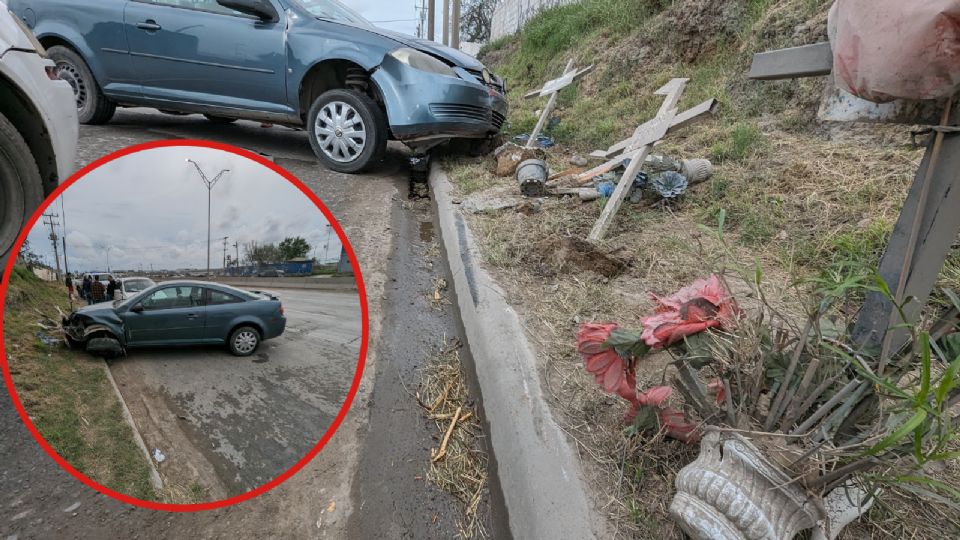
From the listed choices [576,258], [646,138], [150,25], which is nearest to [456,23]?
[150,25]

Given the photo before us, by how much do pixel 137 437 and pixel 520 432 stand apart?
120cm

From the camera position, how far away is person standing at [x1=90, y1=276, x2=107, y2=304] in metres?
0.92

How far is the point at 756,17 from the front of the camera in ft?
21.3

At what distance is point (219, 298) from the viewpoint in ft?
3.08

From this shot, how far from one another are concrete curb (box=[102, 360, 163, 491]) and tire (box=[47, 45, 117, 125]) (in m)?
5.59

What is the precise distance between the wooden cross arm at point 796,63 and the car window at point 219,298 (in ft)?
5.09

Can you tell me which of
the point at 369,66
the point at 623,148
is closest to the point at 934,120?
the point at 623,148

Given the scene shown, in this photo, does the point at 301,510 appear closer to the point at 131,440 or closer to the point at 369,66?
the point at 131,440

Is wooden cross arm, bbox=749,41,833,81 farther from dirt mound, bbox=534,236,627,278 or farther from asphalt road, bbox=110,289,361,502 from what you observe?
dirt mound, bbox=534,236,627,278

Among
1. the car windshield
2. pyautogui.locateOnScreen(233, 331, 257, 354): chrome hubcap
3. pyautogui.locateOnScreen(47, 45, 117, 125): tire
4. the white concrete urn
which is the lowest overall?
the white concrete urn

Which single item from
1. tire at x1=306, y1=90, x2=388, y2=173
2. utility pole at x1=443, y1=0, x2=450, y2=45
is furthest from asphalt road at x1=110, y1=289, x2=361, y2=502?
utility pole at x1=443, y1=0, x2=450, y2=45

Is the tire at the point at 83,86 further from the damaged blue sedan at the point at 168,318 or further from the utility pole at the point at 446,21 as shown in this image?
the utility pole at the point at 446,21

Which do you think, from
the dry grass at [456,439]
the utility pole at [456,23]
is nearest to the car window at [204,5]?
the dry grass at [456,439]

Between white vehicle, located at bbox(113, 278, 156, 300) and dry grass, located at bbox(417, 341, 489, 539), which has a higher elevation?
white vehicle, located at bbox(113, 278, 156, 300)
